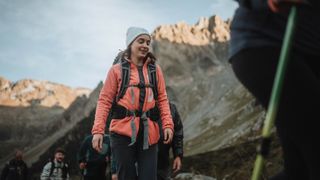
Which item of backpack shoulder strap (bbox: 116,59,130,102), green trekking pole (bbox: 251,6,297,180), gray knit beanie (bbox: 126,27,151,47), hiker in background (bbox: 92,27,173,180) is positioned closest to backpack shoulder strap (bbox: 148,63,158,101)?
hiker in background (bbox: 92,27,173,180)

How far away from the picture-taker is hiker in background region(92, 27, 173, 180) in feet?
20.2

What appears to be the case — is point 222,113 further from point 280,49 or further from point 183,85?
Result: point 280,49

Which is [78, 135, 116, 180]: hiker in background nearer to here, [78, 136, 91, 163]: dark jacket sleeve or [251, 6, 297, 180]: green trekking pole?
[78, 136, 91, 163]: dark jacket sleeve

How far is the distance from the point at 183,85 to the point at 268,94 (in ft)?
644

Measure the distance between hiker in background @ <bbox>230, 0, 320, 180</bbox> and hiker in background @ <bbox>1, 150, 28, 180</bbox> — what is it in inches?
799

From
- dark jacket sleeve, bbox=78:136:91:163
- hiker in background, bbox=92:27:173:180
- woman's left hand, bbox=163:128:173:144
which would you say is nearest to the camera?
hiker in background, bbox=92:27:173:180

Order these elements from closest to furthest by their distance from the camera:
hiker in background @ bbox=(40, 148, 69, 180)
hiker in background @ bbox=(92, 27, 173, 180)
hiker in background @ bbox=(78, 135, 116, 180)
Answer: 1. hiker in background @ bbox=(92, 27, 173, 180)
2. hiker in background @ bbox=(78, 135, 116, 180)
3. hiker in background @ bbox=(40, 148, 69, 180)

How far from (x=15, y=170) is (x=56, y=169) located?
247 inches

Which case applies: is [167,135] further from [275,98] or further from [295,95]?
[275,98]

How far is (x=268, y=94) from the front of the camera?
9.61 feet

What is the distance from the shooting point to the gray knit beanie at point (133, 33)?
6754mm

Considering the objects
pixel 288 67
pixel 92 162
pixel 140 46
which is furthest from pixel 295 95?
pixel 92 162

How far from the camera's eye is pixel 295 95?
2797mm

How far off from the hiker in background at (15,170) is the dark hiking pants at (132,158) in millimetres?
16908
